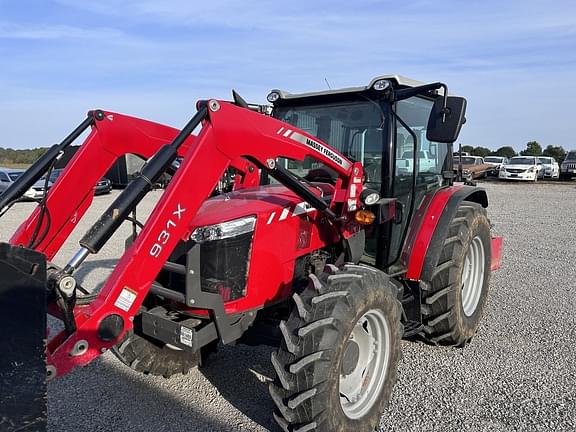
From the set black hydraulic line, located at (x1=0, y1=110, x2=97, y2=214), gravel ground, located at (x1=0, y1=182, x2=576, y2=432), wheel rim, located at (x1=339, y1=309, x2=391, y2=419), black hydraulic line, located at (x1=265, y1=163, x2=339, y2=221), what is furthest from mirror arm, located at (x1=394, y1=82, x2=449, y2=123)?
black hydraulic line, located at (x1=0, y1=110, x2=97, y2=214)

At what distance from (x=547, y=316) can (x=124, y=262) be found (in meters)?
4.35

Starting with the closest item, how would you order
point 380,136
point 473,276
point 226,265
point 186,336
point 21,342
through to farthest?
point 21,342 → point 186,336 → point 226,265 → point 380,136 → point 473,276

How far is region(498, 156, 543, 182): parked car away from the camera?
25578 millimetres

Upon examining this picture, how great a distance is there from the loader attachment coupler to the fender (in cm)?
260

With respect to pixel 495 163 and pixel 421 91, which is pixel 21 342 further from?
pixel 495 163

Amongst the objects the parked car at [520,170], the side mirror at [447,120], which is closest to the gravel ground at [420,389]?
the side mirror at [447,120]

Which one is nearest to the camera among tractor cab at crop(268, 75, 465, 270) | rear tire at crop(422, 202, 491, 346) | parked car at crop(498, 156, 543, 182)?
tractor cab at crop(268, 75, 465, 270)

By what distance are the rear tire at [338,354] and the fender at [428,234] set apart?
75 cm

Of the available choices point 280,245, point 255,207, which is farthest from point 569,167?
point 255,207

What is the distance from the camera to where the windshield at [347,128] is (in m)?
3.74

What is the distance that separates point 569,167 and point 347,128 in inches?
1056

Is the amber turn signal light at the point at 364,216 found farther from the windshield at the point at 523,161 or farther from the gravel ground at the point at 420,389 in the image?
the windshield at the point at 523,161

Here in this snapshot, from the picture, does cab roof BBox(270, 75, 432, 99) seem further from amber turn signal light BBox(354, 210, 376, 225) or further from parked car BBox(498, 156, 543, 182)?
parked car BBox(498, 156, 543, 182)

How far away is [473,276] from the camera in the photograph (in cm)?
464
